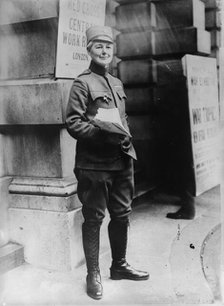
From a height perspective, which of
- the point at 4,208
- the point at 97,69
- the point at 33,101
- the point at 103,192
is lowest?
the point at 4,208

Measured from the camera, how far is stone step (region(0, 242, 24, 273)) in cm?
429

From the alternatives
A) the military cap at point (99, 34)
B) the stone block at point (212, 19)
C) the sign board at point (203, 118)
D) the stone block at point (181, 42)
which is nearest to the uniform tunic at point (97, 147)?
the military cap at point (99, 34)

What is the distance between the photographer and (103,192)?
3744mm

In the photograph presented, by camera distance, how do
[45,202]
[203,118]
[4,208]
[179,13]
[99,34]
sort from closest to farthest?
[99,34]
[45,202]
[4,208]
[203,118]
[179,13]

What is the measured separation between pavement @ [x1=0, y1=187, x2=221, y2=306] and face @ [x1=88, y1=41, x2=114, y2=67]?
1827 millimetres

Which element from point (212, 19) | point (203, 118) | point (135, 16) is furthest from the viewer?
point (212, 19)

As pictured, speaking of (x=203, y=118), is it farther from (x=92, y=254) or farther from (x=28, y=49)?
(x=92, y=254)

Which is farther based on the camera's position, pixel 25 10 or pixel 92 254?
pixel 25 10

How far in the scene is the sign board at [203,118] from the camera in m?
5.48

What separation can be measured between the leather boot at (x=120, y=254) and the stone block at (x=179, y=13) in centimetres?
330

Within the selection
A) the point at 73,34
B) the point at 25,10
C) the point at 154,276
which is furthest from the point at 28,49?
the point at 154,276

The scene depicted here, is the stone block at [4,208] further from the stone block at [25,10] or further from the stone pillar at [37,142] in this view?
the stone block at [25,10]

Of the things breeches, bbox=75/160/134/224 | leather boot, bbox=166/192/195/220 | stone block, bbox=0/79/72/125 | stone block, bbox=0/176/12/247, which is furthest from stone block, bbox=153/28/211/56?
stone block, bbox=0/176/12/247

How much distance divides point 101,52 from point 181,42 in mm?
2892
